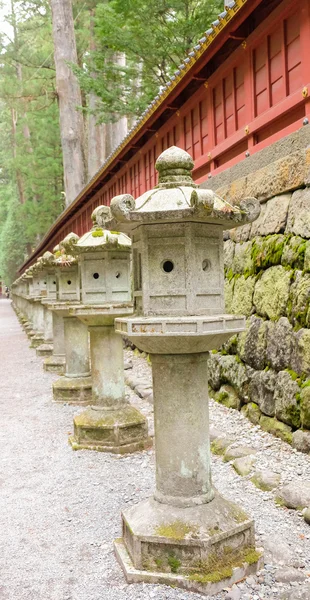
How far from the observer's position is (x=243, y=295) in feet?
22.6

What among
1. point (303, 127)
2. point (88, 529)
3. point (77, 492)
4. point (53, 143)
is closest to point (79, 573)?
point (88, 529)

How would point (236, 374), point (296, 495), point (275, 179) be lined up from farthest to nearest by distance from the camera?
point (236, 374), point (275, 179), point (296, 495)

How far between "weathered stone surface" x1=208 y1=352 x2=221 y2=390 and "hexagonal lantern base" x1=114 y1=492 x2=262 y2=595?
12.3 feet

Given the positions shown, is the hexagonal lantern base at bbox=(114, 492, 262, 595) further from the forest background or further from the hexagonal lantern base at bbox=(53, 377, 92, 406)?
the forest background

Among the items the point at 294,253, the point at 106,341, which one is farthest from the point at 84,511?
the point at 294,253

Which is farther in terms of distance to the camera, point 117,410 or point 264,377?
point 117,410

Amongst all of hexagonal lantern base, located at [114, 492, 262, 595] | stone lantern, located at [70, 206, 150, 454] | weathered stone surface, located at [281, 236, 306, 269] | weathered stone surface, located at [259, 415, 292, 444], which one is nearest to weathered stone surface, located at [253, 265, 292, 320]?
weathered stone surface, located at [281, 236, 306, 269]

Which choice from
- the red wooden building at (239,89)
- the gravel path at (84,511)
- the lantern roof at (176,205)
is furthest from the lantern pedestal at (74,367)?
the lantern roof at (176,205)

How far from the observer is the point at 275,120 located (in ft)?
20.5

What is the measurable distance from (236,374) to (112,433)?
1849 mm

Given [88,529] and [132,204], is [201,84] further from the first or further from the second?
[88,529]

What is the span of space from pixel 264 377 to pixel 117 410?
187cm

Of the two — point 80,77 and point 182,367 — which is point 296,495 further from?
point 80,77

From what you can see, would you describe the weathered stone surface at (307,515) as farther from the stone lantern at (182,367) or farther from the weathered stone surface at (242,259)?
the weathered stone surface at (242,259)
